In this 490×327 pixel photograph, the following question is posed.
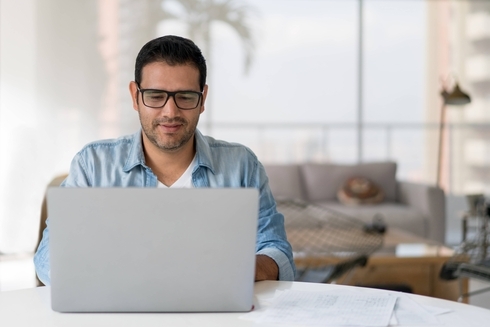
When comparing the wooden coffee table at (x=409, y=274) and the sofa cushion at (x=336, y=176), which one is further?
the sofa cushion at (x=336, y=176)

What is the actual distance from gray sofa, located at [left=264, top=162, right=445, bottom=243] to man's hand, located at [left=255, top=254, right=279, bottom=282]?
316cm

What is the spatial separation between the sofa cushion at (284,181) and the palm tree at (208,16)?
3.49 ft

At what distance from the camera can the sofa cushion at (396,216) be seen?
4605 mm

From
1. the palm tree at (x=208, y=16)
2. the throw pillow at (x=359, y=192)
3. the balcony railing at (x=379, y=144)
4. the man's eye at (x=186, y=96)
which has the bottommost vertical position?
the throw pillow at (x=359, y=192)

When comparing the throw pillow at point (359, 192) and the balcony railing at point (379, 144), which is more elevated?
the balcony railing at point (379, 144)

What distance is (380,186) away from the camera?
514 cm

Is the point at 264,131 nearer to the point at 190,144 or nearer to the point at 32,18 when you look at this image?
the point at 32,18

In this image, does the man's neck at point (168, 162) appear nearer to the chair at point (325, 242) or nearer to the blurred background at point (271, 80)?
the chair at point (325, 242)

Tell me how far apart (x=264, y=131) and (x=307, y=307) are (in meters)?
4.97

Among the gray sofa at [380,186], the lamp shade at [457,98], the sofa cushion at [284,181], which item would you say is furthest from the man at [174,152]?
the lamp shade at [457,98]

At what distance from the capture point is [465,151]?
6.50 metres

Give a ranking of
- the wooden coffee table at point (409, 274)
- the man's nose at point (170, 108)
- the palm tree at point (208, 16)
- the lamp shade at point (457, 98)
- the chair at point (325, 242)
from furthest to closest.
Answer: the palm tree at point (208, 16), the lamp shade at point (457, 98), the wooden coffee table at point (409, 274), the chair at point (325, 242), the man's nose at point (170, 108)

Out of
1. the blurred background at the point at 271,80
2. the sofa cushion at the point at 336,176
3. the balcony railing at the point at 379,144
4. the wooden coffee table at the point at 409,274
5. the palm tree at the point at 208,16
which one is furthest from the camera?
the balcony railing at the point at 379,144

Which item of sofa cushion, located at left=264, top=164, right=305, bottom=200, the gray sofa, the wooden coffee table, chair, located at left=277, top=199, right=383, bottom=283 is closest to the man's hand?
chair, located at left=277, top=199, right=383, bottom=283
